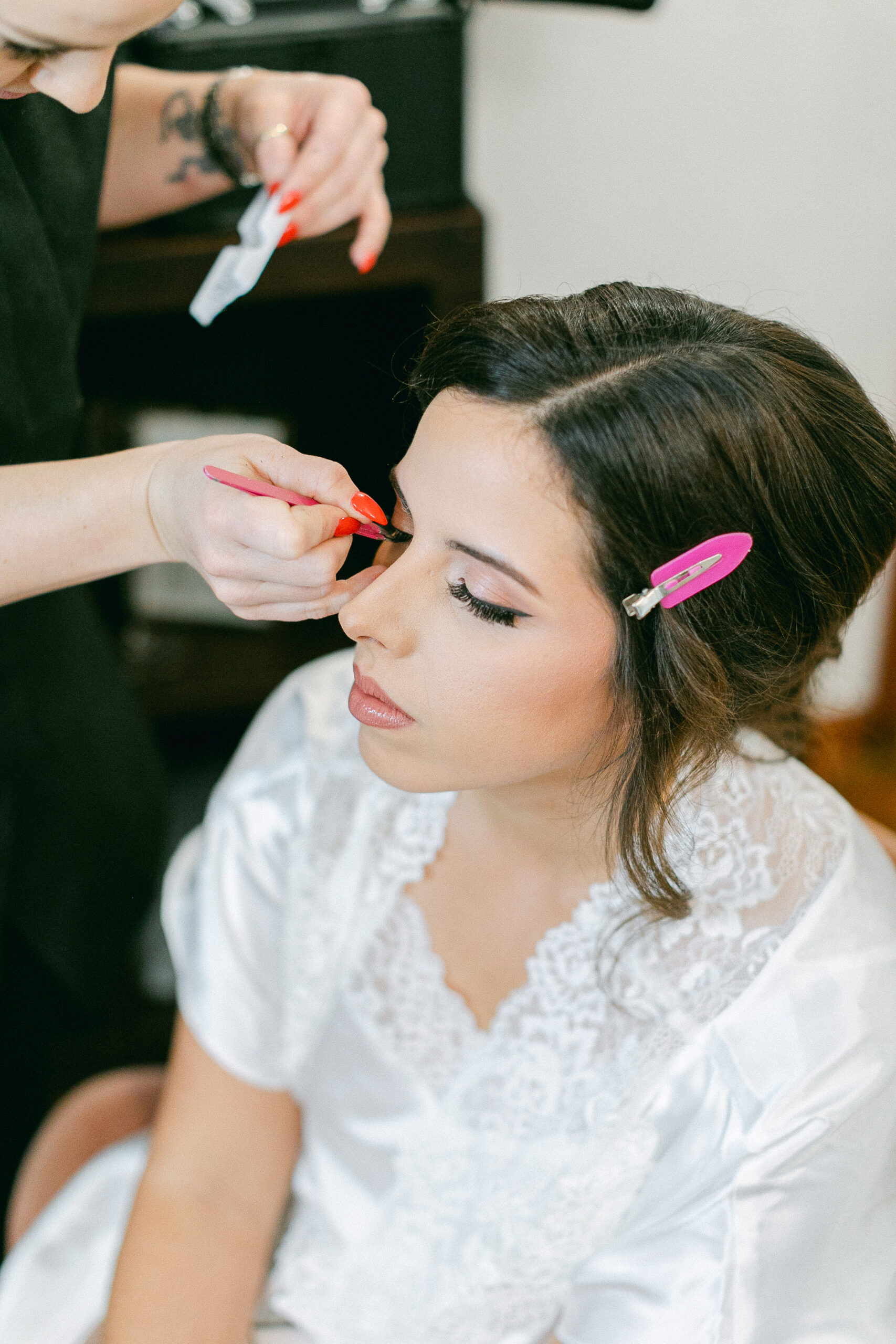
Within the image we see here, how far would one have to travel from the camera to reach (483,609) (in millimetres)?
653

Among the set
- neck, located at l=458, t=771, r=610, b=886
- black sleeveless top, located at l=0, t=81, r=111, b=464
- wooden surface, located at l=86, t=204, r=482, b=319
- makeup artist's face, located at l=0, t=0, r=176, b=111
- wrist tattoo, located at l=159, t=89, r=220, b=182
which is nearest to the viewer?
makeup artist's face, located at l=0, t=0, r=176, b=111

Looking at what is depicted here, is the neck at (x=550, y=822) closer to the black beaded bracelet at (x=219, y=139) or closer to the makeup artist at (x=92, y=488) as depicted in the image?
the makeup artist at (x=92, y=488)

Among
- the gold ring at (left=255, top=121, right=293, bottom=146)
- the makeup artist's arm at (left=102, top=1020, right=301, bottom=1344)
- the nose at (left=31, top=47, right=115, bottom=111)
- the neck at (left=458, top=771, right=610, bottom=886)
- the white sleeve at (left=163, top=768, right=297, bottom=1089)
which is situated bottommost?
the makeup artist's arm at (left=102, top=1020, right=301, bottom=1344)

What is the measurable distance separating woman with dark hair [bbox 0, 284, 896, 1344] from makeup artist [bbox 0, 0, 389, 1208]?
91 millimetres

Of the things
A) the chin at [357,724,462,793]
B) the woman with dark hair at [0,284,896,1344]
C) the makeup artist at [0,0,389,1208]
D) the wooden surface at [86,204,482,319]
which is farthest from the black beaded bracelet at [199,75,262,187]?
the chin at [357,724,462,793]

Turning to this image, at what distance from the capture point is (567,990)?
845 mm

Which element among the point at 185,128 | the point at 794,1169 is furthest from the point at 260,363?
the point at 794,1169

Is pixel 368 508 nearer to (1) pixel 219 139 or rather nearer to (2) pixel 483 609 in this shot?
(2) pixel 483 609

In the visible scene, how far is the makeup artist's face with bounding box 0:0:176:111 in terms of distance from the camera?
490 millimetres

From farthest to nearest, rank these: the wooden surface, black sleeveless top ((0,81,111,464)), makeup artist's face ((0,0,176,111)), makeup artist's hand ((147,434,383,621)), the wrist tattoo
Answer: the wooden surface < the wrist tattoo < black sleeveless top ((0,81,111,464)) < makeup artist's hand ((147,434,383,621)) < makeup artist's face ((0,0,176,111))

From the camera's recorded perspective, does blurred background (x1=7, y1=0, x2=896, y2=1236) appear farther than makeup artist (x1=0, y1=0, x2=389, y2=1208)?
Yes

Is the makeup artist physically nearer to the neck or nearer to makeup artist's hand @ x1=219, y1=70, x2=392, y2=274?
makeup artist's hand @ x1=219, y1=70, x2=392, y2=274

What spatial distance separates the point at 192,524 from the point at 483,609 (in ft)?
0.54

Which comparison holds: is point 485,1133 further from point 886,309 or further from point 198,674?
point 198,674
